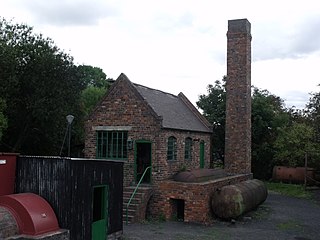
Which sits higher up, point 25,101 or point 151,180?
point 25,101

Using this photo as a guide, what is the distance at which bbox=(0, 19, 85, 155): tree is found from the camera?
83.4ft

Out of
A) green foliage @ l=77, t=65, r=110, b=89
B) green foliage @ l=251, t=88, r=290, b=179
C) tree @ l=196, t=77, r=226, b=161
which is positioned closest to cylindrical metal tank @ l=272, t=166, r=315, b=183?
green foliage @ l=251, t=88, r=290, b=179

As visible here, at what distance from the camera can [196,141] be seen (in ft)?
74.0

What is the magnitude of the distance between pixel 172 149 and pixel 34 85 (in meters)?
12.9

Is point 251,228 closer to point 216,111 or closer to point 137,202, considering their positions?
point 137,202

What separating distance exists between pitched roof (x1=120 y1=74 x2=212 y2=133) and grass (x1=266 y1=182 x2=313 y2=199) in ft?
26.1

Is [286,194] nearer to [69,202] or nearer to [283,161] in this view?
[283,161]

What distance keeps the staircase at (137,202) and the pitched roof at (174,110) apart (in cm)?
335

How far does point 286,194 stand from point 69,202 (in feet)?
66.3

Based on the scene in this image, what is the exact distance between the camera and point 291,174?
2975 centimetres

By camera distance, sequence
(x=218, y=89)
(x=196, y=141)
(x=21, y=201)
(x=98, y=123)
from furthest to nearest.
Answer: (x=218, y=89)
(x=196, y=141)
(x=98, y=123)
(x=21, y=201)

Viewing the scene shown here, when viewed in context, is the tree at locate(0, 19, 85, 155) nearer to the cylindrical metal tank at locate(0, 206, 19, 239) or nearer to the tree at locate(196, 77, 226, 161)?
the tree at locate(196, 77, 226, 161)

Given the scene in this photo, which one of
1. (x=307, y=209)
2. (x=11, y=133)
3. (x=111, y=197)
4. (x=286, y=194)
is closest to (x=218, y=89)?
(x=286, y=194)

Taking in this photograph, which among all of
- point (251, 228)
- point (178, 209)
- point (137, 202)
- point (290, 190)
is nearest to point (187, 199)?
point (178, 209)
